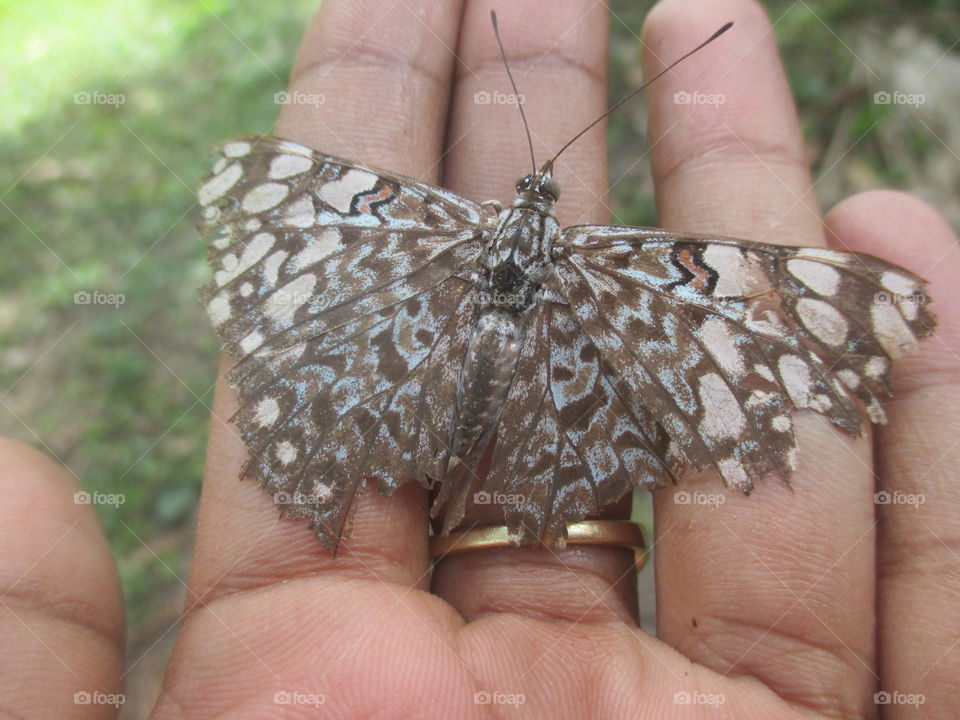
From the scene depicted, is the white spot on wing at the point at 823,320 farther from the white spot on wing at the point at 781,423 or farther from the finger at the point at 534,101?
the finger at the point at 534,101

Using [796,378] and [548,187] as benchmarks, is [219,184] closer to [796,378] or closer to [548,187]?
[548,187]

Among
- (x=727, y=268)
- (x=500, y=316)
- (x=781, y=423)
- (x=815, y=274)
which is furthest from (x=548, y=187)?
(x=781, y=423)

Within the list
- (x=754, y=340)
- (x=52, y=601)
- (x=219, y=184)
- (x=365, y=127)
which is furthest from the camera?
(x=365, y=127)

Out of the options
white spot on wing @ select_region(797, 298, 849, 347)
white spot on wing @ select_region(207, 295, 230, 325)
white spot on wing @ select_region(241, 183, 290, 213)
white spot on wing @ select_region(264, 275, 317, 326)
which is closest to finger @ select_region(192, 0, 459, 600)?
white spot on wing @ select_region(207, 295, 230, 325)

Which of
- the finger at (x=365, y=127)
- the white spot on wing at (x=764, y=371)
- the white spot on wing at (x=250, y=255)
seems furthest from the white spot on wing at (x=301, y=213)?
the white spot on wing at (x=764, y=371)

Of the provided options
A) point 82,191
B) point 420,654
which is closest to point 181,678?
point 420,654

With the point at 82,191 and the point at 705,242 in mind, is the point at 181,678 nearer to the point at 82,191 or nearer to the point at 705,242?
the point at 705,242

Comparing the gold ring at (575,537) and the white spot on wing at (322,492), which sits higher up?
the white spot on wing at (322,492)

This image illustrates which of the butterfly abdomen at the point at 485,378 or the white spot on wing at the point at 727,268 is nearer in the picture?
the white spot on wing at the point at 727,268
